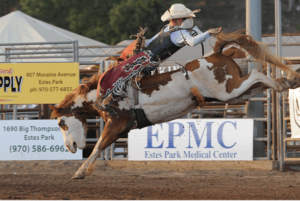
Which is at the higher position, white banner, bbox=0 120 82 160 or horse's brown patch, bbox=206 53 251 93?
horse's brown patch, bbox=206 53 251 93

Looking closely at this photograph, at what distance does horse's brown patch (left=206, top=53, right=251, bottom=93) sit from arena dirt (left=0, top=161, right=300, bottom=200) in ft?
4.62

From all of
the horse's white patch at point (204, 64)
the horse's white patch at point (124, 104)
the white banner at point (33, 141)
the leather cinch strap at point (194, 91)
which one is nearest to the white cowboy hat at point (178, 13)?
the horse's white patch at point (204, 64)

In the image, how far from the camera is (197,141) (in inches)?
347

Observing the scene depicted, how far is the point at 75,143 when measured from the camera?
6.43 metres

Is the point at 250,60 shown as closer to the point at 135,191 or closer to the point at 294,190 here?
the point at 294,190

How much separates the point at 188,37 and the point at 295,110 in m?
3.64

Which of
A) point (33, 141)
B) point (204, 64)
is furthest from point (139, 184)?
point (33, 141)

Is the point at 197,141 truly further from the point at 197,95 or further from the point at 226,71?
the point at 226,71

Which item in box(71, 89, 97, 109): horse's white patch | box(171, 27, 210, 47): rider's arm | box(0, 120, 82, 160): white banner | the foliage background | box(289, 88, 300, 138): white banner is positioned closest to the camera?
box(171, 27, 210, 47): rider's arm

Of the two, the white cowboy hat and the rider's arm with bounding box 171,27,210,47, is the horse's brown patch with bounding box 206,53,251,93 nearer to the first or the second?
the rider's arm with bounding box 171,27,210,47

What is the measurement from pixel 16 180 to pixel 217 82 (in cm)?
401

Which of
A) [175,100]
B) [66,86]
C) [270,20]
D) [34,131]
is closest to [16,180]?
[34,131]

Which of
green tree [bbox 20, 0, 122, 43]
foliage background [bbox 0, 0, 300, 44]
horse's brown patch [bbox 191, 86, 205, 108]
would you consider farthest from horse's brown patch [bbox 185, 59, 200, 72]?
green tree [bbox 20, 0, 122, 43]

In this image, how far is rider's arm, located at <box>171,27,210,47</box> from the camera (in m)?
5.51
